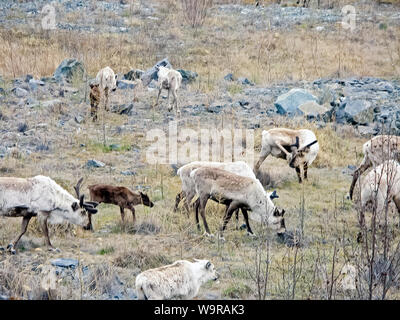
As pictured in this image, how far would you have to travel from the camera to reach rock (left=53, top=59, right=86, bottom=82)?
17.4m

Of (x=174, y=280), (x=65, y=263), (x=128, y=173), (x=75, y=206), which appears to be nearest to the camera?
(x=174, y=280)

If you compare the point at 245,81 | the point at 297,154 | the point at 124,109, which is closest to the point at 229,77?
the point at 245,81

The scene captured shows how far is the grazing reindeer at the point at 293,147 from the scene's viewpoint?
11586mm

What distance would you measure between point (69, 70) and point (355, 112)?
293 inches

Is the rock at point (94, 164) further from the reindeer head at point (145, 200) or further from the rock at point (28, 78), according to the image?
the rock at point (28, 78)

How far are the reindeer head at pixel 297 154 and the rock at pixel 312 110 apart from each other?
3541 millimetres

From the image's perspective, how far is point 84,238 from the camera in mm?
8586

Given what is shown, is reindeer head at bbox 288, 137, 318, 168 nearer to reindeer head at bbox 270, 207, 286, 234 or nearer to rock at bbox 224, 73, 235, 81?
reindeer head at bbox 270, 207, 286, 234

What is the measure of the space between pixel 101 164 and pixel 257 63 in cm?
978

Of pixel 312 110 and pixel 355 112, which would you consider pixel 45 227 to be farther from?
pixel 355 112

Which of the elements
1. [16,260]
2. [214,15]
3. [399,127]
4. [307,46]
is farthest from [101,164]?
[214,15]

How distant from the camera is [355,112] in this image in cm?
1512

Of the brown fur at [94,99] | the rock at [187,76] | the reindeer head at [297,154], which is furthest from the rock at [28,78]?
the reindeer head at [297,154]

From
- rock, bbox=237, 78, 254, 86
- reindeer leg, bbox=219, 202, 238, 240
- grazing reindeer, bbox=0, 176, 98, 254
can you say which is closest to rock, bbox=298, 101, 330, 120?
rock, bbox=237, 78, 254, 86
